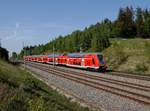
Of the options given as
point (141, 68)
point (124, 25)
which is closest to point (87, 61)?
point (141, 68)

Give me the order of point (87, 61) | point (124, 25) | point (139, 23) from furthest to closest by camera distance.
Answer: point (139, 23), point (124, 25), point (87, 61)

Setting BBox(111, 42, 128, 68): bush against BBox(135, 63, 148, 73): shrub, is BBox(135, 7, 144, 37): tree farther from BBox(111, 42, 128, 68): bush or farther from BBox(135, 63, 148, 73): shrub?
BBox(135, 63, 148, 73): shrub

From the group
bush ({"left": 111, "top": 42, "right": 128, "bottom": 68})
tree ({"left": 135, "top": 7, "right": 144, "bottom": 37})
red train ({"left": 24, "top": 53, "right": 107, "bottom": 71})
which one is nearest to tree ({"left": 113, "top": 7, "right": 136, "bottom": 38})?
tree ({"left": 135, "top": 7, "right": 144, "bottom": 37})

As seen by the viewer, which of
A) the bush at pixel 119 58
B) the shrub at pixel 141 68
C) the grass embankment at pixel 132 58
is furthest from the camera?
the bush at pixel 119 58

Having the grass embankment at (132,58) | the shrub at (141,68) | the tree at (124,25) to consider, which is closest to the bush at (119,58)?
the grass embankment at (132,58)

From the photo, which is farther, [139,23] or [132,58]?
[139,23]

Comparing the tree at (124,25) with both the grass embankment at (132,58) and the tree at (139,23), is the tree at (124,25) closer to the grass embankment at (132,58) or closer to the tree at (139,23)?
the tree at (139,23)

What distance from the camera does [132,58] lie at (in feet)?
217

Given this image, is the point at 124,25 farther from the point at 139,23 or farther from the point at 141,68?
the point at 141,68

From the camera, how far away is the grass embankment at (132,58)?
55.0 metres

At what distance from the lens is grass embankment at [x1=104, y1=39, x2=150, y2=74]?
5503 cm

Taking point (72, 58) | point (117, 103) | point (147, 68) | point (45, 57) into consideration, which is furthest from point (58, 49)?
point (117, 103)

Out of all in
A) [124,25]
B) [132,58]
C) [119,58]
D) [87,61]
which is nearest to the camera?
[87,61]

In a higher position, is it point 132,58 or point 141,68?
point 132,58
